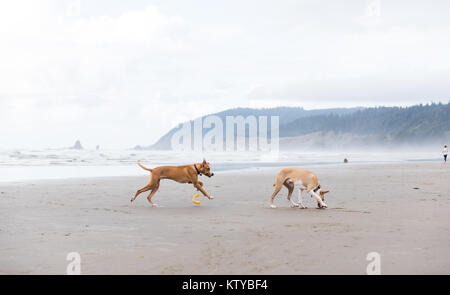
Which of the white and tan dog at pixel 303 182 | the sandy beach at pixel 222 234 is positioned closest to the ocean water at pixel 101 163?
the sandy beach at pixel 222 234

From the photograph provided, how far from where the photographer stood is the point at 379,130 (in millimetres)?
175625

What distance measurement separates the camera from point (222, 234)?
23.4 feet

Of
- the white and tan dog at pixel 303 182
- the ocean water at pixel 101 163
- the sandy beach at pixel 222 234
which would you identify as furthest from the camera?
the ocean water at pixel 101 163

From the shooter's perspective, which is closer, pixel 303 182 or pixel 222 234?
pixel 222 234

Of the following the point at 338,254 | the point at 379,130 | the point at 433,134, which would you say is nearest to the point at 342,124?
the point at 379,130

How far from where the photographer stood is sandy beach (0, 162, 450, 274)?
5141 millimetres

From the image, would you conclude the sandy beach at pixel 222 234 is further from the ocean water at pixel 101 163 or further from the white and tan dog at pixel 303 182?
the ocean water at pixel 101 163

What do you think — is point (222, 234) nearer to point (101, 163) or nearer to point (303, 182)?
point (303, 182)

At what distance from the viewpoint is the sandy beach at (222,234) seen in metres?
5.14

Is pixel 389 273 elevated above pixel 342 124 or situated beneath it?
situated beneath

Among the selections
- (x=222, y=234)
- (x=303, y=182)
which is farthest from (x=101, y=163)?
(x=222, y=234)
